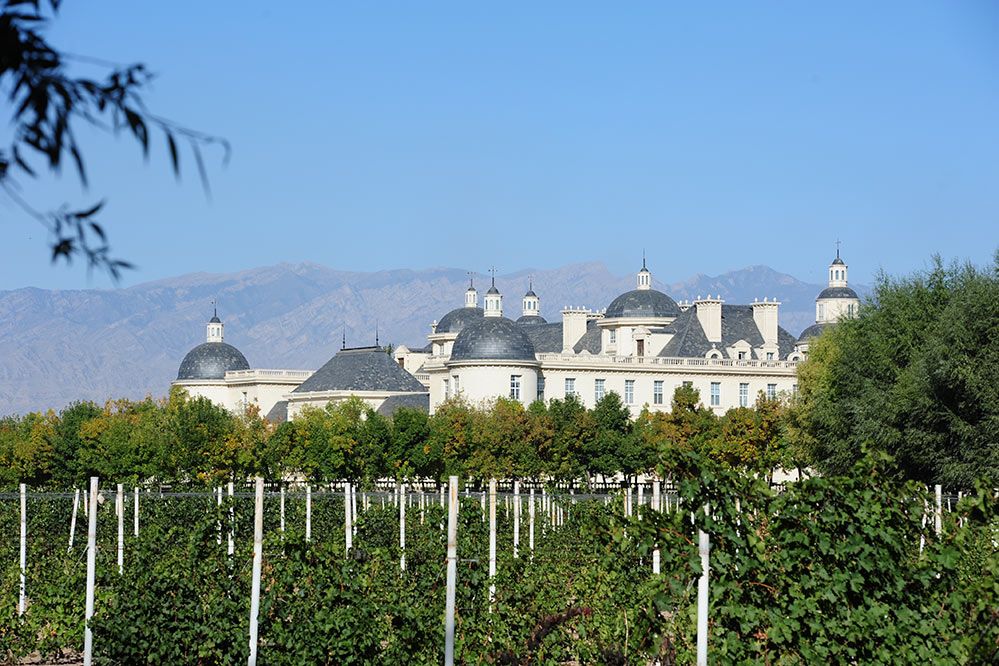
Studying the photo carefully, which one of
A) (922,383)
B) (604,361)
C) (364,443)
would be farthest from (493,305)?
(922,383)

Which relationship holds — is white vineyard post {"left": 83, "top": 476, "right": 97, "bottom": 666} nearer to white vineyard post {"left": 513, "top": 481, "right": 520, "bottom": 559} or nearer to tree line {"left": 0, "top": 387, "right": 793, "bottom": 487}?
white vineyard post {"left": 513, "top": 481, "right": 520, "bottom": 559}

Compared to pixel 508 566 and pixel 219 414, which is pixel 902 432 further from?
pixel 219 414

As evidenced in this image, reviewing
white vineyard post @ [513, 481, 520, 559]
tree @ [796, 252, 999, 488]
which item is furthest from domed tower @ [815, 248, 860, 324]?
white vineyard post @ [513, 481, 520, 559]

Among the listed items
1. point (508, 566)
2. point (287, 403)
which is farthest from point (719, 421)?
point (508, 566)

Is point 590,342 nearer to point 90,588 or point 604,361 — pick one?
point 604,361

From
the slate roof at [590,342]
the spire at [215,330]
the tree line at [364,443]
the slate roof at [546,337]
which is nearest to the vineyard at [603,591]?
the tree line at [364,443]

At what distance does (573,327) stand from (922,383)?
68913mm

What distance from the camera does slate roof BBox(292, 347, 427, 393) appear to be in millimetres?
98812

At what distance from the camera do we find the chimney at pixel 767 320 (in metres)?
103

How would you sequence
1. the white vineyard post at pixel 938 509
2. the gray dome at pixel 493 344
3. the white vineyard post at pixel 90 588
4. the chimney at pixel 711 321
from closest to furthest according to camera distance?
the white vineyard post at pixel 90 588, the white vineyard post at pixel 938 509, the gray dome at pixel 493 344, the chimney at pixel 711 321

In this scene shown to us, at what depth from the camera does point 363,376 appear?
325 ft

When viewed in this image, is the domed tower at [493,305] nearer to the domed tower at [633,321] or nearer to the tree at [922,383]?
the domed tower at [633,321]

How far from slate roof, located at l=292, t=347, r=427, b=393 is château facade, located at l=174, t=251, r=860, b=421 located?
81mm

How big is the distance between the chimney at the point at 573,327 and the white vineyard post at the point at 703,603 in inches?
3709
